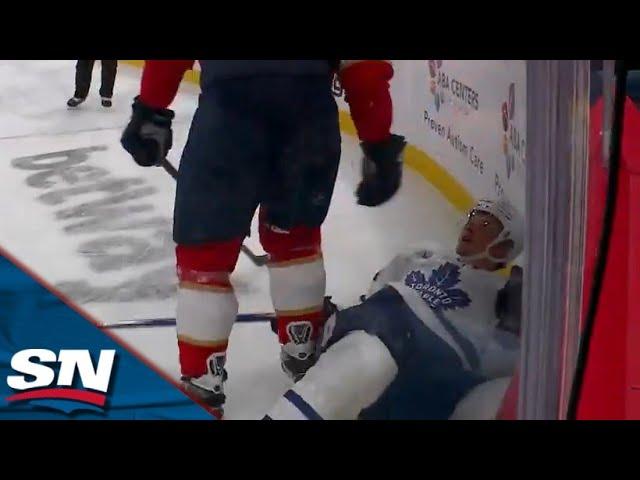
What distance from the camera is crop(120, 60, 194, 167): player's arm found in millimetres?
1095

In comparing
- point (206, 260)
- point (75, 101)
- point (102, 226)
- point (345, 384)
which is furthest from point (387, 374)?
point (75, 101)

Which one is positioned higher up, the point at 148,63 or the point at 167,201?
the point at 148,63

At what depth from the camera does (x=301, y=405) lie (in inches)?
45.9

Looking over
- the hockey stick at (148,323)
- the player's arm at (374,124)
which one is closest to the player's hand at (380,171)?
the player's arm at (374,124)

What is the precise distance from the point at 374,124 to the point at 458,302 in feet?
0.95

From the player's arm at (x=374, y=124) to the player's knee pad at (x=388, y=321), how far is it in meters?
0.15

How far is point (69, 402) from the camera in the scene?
3.87ft

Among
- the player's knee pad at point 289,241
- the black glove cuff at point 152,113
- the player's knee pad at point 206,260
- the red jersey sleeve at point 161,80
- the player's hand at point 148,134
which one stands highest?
the red jersey sleeve at point 161,80

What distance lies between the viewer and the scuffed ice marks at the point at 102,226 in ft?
3.75

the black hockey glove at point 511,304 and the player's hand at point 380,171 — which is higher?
the player's hand at point 380,171

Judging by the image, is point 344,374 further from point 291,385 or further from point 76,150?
point 76,150

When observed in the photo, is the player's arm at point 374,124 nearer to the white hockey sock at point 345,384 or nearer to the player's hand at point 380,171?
the player's hand at point 380,171
